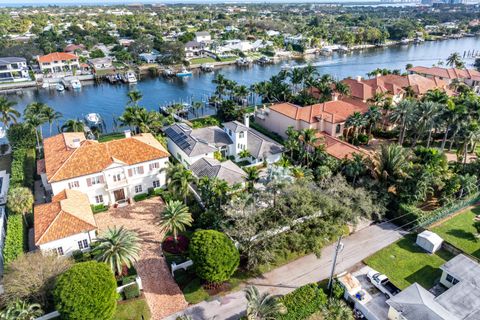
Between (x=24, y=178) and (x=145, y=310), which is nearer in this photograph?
(x=145, y=310)

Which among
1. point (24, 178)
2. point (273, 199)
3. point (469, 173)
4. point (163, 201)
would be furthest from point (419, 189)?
point (24, 178)

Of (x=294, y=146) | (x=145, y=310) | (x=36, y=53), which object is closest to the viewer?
(x=145, y=310)

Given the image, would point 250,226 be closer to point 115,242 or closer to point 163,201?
point 115,242

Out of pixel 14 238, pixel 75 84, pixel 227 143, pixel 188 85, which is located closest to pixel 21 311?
pixel 14 238

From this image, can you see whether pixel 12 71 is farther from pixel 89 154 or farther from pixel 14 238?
pixel 14 238

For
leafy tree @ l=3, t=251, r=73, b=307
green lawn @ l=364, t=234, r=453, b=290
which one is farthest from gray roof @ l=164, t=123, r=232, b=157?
green lawn @ l=364, t=234, r=453, b=290

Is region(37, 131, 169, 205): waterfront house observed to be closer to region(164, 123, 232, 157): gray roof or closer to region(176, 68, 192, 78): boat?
region(164, 123, 232, 157): gray roof

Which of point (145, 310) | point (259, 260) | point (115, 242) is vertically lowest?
point (145, 310)
